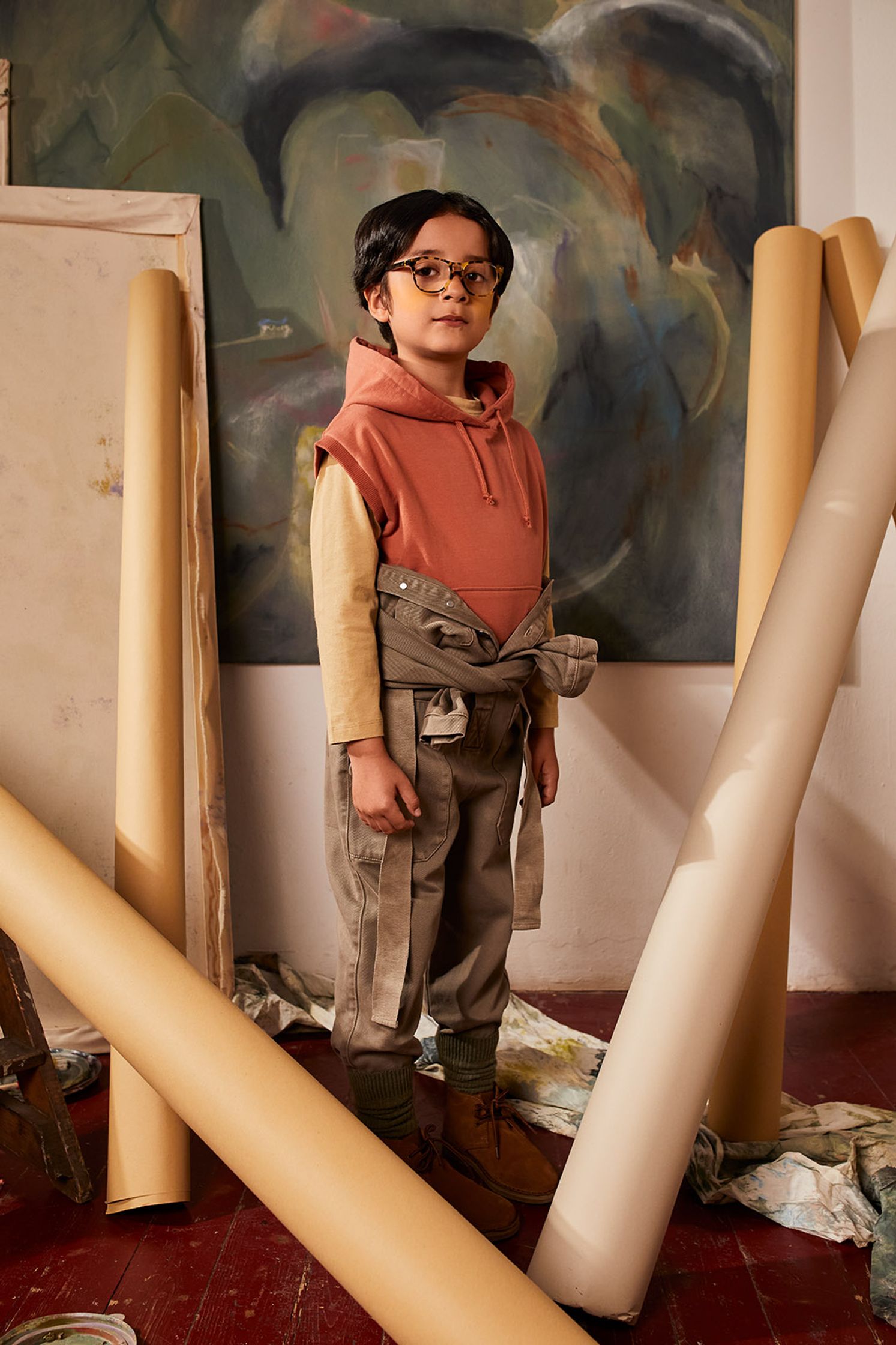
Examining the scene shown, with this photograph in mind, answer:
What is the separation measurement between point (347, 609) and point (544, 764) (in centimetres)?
49

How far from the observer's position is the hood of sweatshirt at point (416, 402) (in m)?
1.54

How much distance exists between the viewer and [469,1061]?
65.9 inches

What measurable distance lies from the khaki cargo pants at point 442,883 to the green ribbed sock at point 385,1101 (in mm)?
16

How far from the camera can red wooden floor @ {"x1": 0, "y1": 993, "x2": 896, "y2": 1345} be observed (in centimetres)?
130

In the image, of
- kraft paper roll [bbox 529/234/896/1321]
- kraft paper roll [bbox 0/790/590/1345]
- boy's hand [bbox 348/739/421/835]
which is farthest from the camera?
boy's hand [bbox 348/739/421/835]

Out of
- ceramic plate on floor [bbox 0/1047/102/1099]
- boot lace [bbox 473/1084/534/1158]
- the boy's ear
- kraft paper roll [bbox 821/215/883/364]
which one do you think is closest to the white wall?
ceramic plate on floor [bbox 0/1047/102/1099]

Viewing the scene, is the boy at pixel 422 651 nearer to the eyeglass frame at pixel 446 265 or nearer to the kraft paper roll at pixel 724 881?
the eyeglass frame at pixel 446 265

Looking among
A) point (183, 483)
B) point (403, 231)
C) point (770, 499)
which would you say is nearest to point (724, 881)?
point (770, 499)

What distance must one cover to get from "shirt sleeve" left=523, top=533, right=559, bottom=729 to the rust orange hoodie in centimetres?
15

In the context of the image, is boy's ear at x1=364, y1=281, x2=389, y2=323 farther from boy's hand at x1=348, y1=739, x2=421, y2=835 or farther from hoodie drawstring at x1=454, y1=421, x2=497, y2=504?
boy's hand at x1=348, y1=739, x2=421, y2=835

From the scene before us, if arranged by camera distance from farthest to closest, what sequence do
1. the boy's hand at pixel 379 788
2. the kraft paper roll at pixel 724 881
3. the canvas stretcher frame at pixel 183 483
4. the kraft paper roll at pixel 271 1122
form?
the canvas stretcher frame at pixel 183 483
the boy's hand at pixel 379 788
the kraft paper roll at pixel 724 881
the kraft paper roll at pixel 271 1122

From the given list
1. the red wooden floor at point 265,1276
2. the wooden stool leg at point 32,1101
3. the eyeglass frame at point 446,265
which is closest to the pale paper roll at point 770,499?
the red wooden floor at point 265,1276

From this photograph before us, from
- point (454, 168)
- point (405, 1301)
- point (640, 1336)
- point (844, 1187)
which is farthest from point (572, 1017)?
point (454, 168)

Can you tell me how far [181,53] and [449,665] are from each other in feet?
5.21
